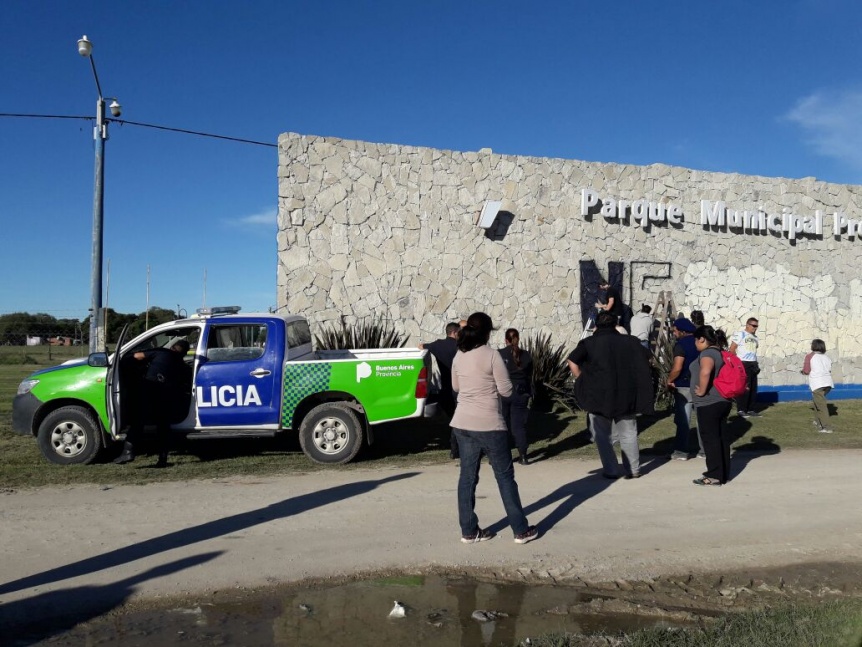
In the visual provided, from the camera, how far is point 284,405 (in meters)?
9.80

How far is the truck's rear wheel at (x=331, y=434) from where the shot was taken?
9.74 meters

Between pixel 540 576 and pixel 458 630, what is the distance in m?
1.11

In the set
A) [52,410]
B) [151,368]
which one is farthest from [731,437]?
[52,410]

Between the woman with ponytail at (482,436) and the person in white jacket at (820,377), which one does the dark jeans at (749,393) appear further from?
the woman with ponytail at (482,436)

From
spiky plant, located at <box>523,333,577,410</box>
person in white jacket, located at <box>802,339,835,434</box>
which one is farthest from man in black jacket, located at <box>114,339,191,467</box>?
person in white jacket, located at <box>802,339,835,434</box>

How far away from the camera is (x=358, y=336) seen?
14914mm

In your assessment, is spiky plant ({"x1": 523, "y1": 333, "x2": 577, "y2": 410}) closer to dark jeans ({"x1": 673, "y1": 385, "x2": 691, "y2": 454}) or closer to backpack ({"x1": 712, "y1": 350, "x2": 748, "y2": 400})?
dark jeans ({"x1": 673, "y1": 385, "x2": 691, "y2": 454})

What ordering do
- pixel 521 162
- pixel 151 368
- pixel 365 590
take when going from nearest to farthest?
1. pixel 365 590
2. pixel 151 368
3. pixel 521 162

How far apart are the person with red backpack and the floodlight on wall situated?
8.31m

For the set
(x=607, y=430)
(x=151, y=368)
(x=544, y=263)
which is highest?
(x=544, y=263)

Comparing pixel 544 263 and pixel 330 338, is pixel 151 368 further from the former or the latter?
pixel 544 263

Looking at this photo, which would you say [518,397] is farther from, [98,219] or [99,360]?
[98,219]

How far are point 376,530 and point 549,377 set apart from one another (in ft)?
28.3

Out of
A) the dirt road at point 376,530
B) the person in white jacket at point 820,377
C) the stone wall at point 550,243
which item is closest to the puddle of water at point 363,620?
the dirt road at point 376,530
